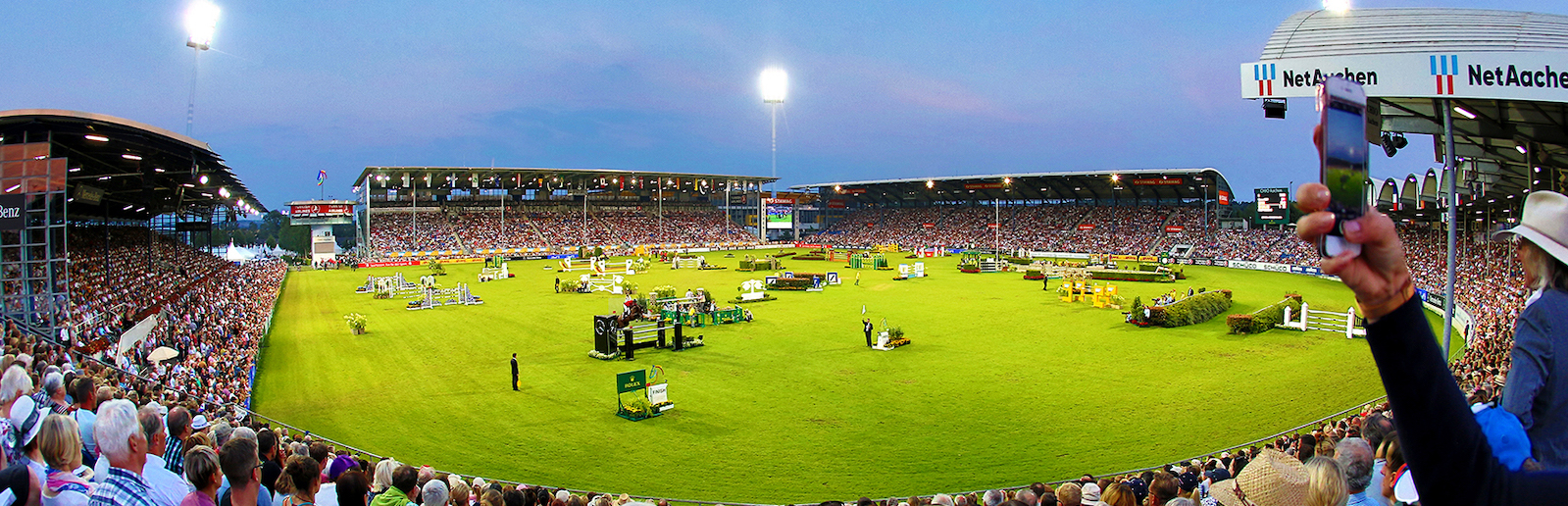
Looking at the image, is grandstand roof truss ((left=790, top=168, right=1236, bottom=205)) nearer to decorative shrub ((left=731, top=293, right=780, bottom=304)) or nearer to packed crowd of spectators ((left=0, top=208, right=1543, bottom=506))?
packed crowd of spectators ((left=0, top=208, right=1543, bottom=506))

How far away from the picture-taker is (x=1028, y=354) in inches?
827

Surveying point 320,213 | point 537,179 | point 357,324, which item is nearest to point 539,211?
point 537,179

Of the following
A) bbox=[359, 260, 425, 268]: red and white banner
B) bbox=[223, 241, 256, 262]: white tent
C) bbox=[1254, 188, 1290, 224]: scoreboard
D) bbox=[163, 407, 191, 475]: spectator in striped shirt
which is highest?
bbox=[1254, 188, 1290, 224]: scoreboard

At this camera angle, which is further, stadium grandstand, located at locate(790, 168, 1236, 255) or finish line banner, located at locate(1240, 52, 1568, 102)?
stadium grandstand, located at locate(790, 168, 1236, 255)

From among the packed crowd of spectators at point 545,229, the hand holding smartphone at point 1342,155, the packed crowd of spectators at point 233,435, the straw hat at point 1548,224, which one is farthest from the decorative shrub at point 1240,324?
the packed crowd of spectators at point 545,229

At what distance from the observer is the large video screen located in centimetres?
9350

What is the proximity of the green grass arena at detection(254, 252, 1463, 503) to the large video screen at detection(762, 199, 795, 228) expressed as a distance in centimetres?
6437

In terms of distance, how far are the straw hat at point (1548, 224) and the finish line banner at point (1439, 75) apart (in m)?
9.79

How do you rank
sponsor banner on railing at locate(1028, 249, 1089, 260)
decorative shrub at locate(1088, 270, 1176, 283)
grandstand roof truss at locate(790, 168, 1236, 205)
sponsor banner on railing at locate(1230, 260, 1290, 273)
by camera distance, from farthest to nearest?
grandstand roof truss at locate(790, 168, 1236, 205), sponsor banner on railing at locate(1028, 249, 1089, 260), sponsor banner on railing at locate(1230, 260, 1290, 273), decorative shrub at locate(1088, 270, 1176, 283)

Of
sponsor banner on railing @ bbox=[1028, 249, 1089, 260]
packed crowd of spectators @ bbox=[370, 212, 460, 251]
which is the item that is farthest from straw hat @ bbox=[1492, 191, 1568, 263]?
packed crowd of spectators @ bbox=[370, 212, 460, 251]

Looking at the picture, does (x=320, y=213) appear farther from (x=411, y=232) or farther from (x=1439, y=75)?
(x=1439, y=75)

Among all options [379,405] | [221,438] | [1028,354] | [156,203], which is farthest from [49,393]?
[156,203]

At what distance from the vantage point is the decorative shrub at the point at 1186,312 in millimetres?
26031

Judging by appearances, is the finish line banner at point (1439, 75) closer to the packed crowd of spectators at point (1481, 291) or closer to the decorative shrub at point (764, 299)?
the packed crowd of spectators at point (1481, 291)
